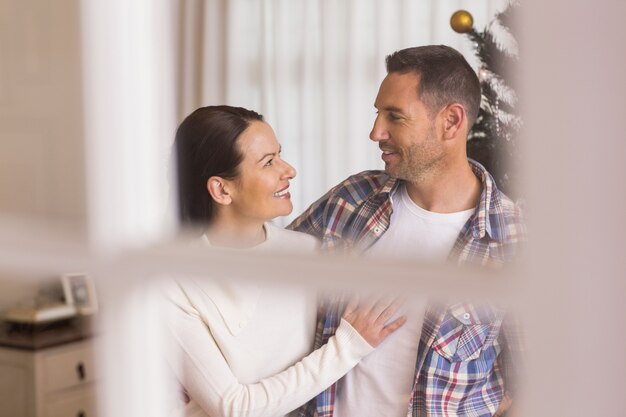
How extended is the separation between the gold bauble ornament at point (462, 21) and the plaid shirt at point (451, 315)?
0.31ft

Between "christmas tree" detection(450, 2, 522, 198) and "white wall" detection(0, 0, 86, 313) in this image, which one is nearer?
"christmas tree" detection(450, 2, 522, 198)

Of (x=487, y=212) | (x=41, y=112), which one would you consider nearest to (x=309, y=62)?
(x=487, y=212)

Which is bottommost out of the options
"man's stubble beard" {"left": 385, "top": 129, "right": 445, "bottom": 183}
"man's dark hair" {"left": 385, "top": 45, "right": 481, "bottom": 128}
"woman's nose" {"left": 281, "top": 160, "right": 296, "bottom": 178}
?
"woman's nose" {"left": 281, "top": 160, "right": 296, "bottom": 178}

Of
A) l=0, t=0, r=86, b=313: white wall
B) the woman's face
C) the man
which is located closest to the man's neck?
the man

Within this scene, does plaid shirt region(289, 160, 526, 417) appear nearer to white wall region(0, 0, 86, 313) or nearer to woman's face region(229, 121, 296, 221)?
woman's face region(229, 121, 296, 221)

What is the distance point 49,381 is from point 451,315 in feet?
1.41

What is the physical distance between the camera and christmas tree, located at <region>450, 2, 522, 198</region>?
54cm

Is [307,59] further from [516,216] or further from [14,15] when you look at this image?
[14,15]

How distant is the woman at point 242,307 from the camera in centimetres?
63

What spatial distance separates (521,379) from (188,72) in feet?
1.22

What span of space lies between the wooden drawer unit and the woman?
12cm

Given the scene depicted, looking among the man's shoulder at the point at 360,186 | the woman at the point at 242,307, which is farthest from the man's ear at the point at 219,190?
the man's shoulder at the point at 360,186

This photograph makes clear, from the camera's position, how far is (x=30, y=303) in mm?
787

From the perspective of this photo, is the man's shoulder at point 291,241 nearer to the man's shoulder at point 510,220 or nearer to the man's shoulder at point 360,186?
the man's shoulder at point 360,186
